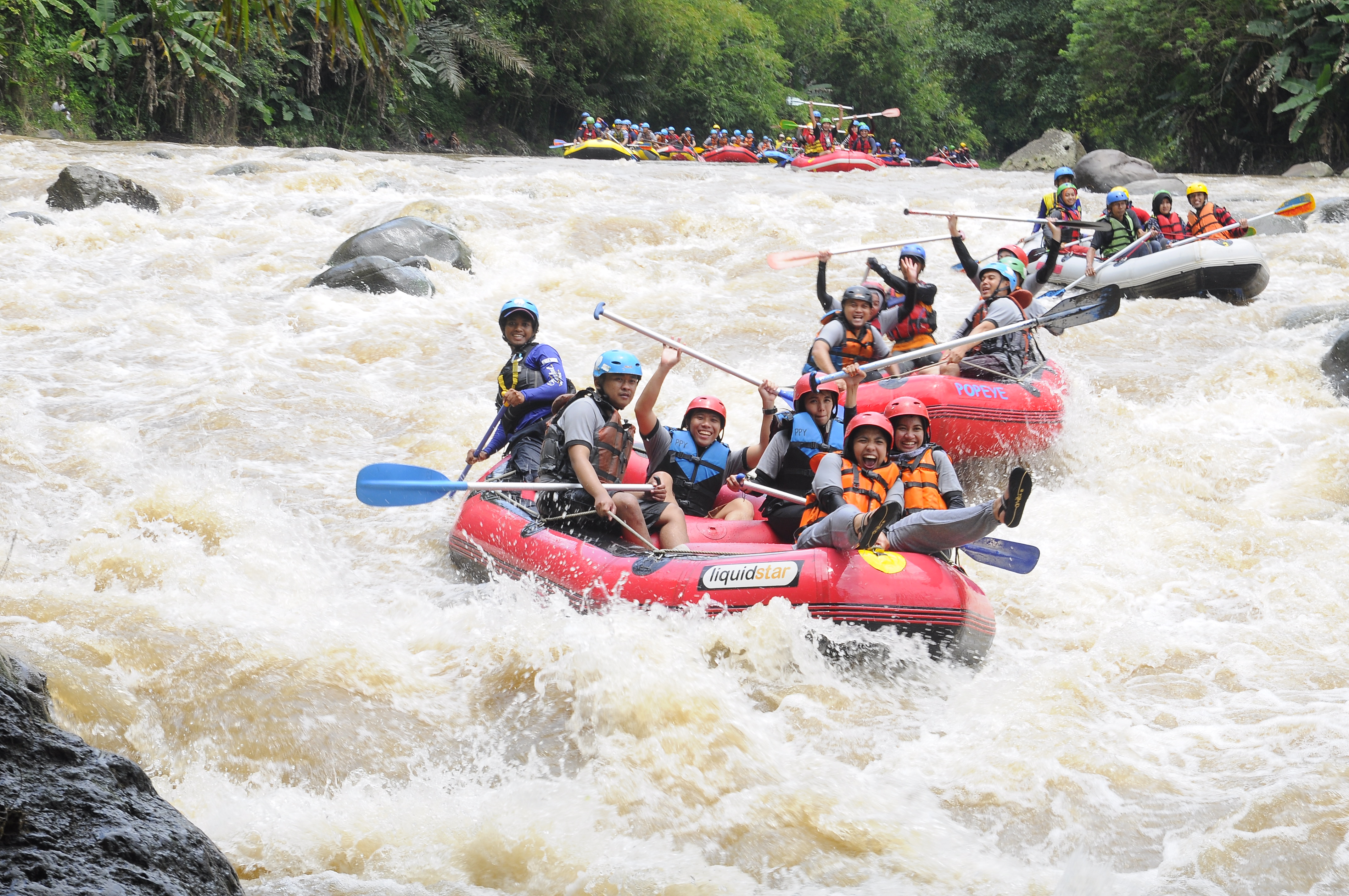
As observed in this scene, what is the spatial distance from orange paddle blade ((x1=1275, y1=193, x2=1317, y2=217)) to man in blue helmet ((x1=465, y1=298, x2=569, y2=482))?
7.56 m

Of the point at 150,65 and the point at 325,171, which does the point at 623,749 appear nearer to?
the point at 325,171

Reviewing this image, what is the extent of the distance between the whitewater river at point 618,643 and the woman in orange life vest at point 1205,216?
1179 mm

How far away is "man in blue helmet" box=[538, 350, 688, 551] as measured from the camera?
498cm

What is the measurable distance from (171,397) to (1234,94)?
65.5 ft

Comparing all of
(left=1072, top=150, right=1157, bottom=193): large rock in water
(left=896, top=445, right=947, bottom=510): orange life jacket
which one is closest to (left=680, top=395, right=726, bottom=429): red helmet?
(left=896, top=445, right=947, bottom=510): orange life jacket

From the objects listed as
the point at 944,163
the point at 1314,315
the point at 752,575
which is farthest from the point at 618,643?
the point at 944,163

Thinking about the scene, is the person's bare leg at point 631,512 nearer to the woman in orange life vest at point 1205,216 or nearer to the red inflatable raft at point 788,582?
the red inflatable raft at point 788,582

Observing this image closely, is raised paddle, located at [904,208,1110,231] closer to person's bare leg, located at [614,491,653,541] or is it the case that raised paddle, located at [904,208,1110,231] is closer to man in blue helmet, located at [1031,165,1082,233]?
man in blue helmet, located at [1031,165,1082,233]

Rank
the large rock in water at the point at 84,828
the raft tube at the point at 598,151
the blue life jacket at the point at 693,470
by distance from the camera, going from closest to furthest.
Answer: the large rock in water at the point at 84,828, the blue life jacket at the point at 693,470, the raft tube at the point at 598,151

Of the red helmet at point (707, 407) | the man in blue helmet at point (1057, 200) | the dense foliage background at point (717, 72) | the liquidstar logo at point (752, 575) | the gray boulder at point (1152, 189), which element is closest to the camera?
the liquidstar logo at point (752, 575)

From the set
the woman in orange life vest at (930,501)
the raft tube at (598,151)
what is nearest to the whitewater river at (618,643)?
the woman in orange life vest at (930,501)

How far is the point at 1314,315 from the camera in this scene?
30.0 feet

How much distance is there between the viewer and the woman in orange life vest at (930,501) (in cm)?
374

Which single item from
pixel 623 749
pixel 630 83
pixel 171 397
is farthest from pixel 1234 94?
pixel 623 749
